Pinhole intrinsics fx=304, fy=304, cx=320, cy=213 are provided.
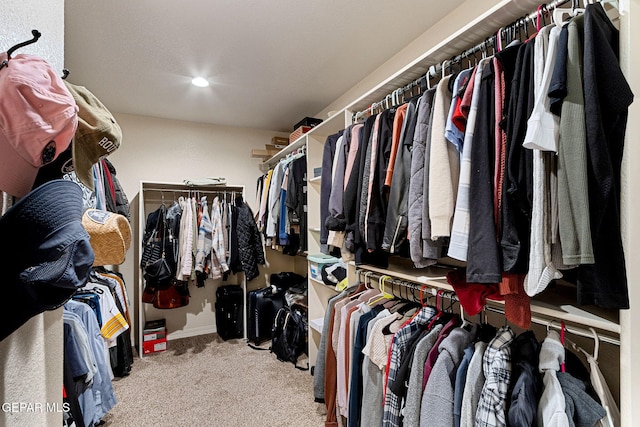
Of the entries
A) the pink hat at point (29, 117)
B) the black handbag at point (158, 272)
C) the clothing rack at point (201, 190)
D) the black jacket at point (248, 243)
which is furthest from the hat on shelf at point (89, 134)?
the clothing rack at point (201, 190)

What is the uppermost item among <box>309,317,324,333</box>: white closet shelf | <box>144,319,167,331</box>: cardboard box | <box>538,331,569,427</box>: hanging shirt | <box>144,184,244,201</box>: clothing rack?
<box>144,184,244,201</box>: clothing rack

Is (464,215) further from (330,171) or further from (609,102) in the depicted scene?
(330,171)

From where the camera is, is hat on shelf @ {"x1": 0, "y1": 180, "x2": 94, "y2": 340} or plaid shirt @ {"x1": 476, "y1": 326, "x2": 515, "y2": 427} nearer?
hat on shelf @ {"x1": 0, "y1": 180, "x2": 94, "y2": 340}

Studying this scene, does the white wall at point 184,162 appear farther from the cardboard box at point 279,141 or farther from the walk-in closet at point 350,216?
the cardboard box at point 279,141

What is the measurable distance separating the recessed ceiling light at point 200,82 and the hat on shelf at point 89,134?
195 centimetres

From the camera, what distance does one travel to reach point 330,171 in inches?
76.2

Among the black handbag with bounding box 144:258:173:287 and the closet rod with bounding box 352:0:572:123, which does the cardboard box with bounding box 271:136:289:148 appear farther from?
the closet rod with bounding box 352:0:572:123

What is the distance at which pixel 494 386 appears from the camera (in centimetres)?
94

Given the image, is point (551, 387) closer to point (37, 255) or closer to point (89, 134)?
point (37, 255)

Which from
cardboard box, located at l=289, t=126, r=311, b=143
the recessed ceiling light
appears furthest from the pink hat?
cardboard box, located at l=289, t=126, r=311, b=143

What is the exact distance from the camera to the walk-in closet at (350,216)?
25.7 inches

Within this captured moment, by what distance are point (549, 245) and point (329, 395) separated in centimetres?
154

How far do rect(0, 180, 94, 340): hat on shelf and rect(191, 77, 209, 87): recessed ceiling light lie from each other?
2266mm

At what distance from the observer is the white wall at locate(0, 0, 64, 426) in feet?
1.88
